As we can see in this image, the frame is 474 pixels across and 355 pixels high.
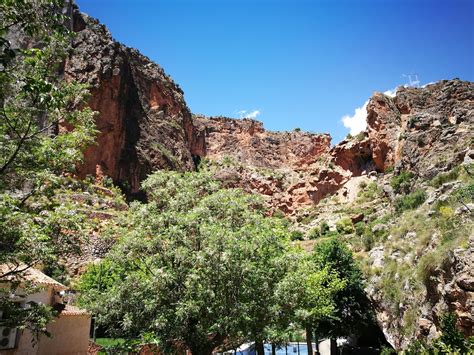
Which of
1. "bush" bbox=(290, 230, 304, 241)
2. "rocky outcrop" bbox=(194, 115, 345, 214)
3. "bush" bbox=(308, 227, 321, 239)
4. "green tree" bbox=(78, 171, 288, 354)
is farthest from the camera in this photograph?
"rocky outcrop" bbox=(194, 115, 345, 214)

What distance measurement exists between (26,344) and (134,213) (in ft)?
35.3

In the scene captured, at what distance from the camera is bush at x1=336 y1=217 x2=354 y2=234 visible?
175ft

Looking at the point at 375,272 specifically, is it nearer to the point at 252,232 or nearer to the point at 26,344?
the point at 252,232

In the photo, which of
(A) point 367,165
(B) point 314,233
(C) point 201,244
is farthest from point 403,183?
(C) point 201,244

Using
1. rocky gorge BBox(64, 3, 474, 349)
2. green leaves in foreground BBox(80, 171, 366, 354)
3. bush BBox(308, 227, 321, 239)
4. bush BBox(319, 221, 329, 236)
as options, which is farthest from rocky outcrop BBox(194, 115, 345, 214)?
green leaves in foreground BBox(80, 171, 366, 354)

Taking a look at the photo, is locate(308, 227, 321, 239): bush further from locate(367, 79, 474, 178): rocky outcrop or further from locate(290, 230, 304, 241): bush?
locate(367, 79, 474, 178): rocky outcrop

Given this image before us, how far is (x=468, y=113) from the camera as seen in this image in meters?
43.2

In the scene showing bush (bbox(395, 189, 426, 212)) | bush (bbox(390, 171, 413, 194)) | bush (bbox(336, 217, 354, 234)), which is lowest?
bush (bbox(395, 189, 426, 212))

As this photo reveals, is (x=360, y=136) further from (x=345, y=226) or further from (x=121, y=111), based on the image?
(x=121, y=111)

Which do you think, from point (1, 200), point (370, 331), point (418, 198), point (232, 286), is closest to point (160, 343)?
point (232, 286)

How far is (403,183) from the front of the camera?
4334 cm

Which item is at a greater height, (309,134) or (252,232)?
(309,134)

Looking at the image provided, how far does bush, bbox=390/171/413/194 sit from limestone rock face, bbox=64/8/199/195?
122 feet

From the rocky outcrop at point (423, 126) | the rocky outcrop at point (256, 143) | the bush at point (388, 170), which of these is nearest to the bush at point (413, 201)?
the rocky outcrop at point (423, 126)
